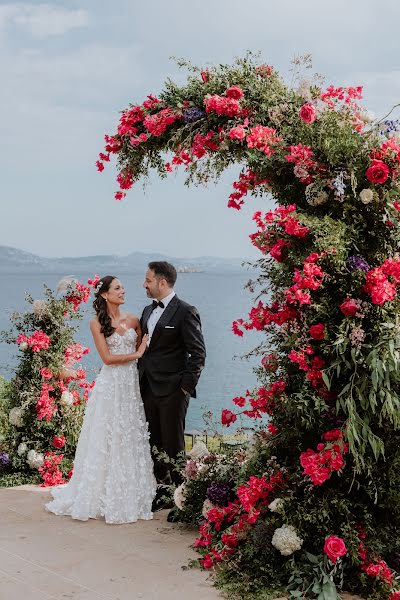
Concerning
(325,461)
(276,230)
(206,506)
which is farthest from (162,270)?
(325,461)

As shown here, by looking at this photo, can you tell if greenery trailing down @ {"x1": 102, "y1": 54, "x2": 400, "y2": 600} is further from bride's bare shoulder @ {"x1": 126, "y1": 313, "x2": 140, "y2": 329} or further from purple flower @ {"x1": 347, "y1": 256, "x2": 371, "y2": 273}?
bride's bare shoulder @ {"x1": 126, "y1": 313, "x2": 140, "y2": 329}

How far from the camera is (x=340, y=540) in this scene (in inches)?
164

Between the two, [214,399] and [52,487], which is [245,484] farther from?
[214,399]

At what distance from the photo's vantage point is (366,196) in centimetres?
441

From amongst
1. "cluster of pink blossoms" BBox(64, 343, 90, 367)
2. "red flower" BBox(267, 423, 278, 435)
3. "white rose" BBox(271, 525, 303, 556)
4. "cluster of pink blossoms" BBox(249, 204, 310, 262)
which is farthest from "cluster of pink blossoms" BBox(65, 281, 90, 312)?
"white rose" BBox(271, 525, 303, 556)

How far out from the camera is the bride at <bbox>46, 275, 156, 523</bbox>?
562 centimetres

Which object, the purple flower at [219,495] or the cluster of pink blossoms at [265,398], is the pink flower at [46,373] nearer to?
the purple flower at [219,495]

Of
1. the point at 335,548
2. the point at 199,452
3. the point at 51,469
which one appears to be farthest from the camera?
the point at 51,469

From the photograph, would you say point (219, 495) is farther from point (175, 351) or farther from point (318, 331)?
point (318, 331)

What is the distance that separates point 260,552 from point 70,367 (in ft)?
10.6

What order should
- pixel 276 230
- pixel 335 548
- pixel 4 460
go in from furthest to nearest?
pixel 4 460, pixel 276 230, pixel 335 548

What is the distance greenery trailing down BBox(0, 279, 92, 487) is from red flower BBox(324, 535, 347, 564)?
3377mm

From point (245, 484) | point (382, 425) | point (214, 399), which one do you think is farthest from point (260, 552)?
point (214, 399)

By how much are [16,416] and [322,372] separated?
3.70 meters
